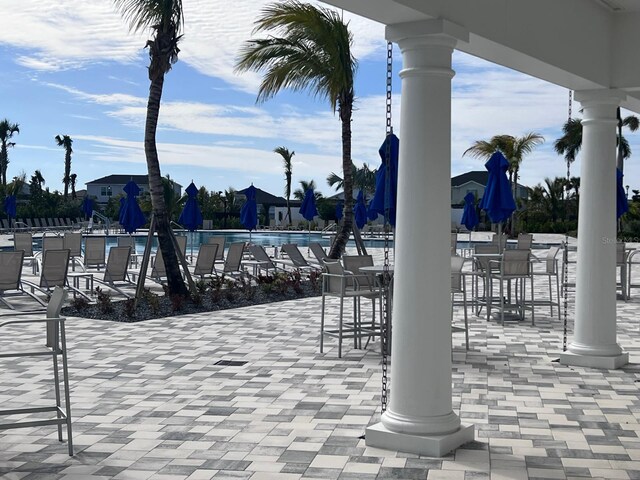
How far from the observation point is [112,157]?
67.8 metres

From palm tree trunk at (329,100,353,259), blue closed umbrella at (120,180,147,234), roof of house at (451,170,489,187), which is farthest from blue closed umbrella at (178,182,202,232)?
roof of house at (451,170,489,187)

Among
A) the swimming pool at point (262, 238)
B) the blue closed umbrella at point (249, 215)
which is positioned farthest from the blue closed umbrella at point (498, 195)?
the swimming pool at point (262, 238)

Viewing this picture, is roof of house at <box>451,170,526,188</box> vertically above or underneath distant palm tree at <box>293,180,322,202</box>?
above

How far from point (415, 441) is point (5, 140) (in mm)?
62225

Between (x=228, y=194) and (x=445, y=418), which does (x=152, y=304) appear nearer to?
(x=445, y=418)

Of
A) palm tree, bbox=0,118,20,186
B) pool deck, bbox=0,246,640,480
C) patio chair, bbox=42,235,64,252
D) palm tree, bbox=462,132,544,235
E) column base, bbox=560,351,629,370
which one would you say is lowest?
pool deck, bbox=0,246,640,480

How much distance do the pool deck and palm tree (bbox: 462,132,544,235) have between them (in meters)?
25.8

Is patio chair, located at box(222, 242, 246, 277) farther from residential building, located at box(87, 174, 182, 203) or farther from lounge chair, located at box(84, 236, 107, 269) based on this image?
residential building, located at box(87, 174, 182, 203)

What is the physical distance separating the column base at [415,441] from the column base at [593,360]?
326 centimetres

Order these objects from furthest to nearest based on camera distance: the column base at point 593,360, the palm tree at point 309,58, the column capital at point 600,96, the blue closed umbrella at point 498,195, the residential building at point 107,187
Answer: the residential building at point 107,187 → the palm tree at point 309,58 → the blue closed umbrella at point 498,195 → the column base at point 593,360 → the column capital at point 600,96

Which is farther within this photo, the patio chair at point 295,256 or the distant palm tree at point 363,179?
the distant palm tree at point 363,179

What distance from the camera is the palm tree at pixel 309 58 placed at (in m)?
16.0

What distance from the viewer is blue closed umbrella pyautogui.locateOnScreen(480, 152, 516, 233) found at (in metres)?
11.5

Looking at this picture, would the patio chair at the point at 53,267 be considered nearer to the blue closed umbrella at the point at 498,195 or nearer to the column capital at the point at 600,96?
the blue closed umbrella at the point at 498,195
